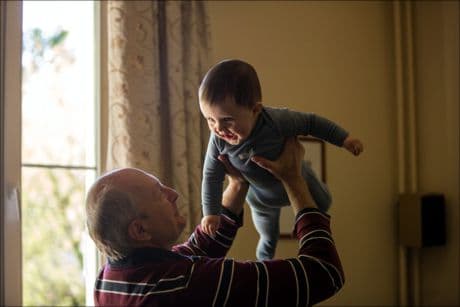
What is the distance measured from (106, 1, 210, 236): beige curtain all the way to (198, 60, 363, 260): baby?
77 centimetres

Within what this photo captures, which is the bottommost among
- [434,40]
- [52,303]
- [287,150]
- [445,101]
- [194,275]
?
[52,303]

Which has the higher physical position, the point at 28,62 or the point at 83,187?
the point at 28,62

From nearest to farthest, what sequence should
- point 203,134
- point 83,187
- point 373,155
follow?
point 203,134 < point 83,187 < point 373,155

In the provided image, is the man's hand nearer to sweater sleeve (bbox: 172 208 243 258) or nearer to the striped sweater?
sweater sleeve (bbox: 172 208 243 258)

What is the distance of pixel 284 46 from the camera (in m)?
2.05

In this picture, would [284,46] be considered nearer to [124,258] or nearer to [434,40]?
[434,40]

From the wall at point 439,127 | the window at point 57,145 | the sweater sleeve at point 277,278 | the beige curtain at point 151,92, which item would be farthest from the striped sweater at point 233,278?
the wall at point 439,127

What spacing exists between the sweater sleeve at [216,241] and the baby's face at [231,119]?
16 centimetres

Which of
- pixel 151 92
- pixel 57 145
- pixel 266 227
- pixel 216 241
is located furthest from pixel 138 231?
pixel 57 145

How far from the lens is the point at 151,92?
1904 mm

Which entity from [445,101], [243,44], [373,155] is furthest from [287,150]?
[445,101]

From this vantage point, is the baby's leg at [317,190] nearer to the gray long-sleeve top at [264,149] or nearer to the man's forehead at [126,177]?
the gray long-sleeve top at [264,149]

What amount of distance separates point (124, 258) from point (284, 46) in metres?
1.28

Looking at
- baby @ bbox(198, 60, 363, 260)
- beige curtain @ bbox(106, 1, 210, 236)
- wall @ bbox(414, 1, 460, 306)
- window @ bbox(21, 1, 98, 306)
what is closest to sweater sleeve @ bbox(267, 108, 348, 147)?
baby @ bbox(198, 60, 363, 260)
